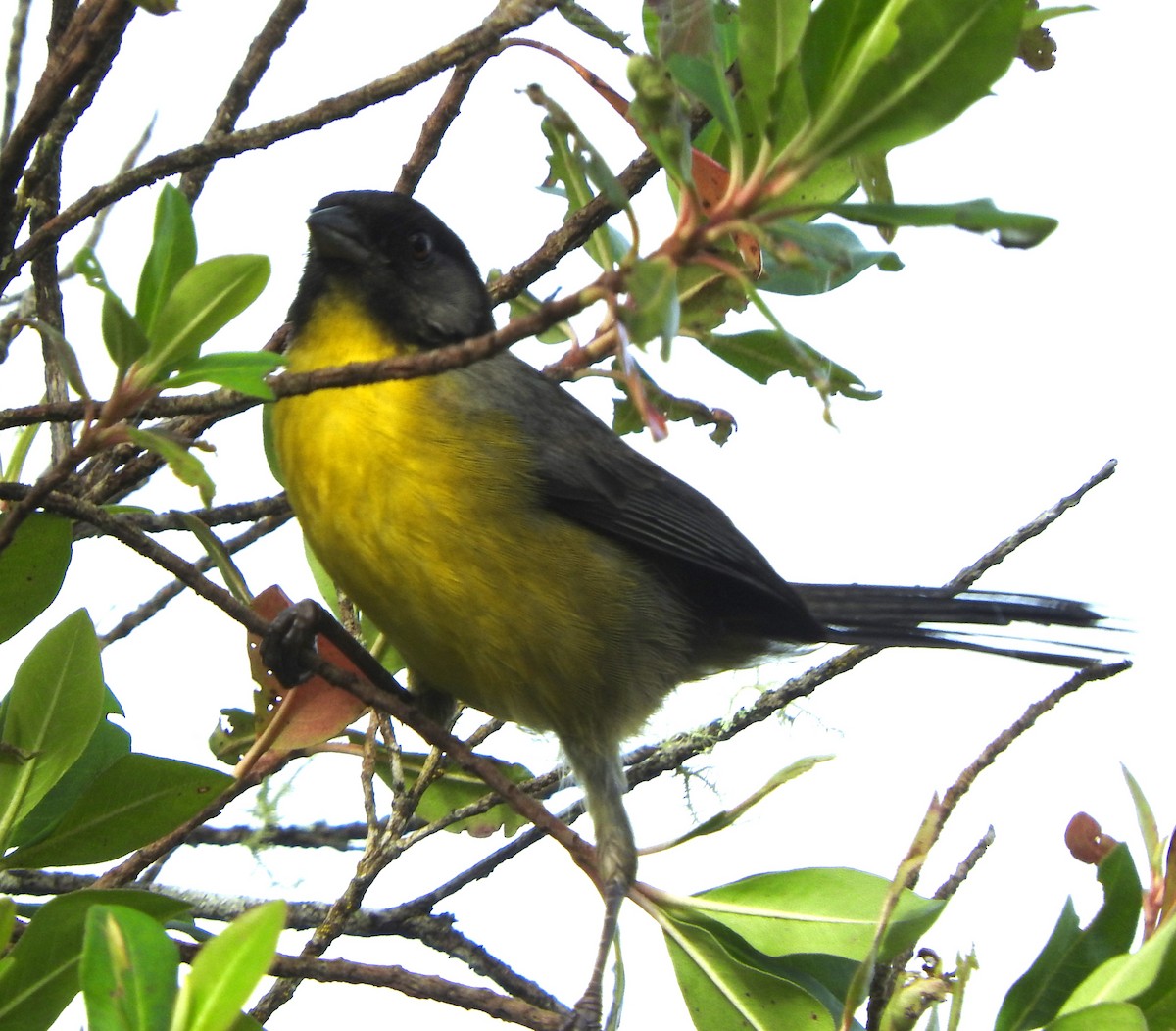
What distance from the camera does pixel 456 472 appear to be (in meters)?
3.52

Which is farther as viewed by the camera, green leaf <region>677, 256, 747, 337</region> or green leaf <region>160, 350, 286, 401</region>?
green leaf <region>677, 256, 747, 337</region>

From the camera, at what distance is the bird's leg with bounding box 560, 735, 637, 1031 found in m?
2.96

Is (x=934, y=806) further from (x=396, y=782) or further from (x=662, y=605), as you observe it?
(x=662, y=605)

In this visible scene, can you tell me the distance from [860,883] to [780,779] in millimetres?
268

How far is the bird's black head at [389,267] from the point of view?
3811 millimetres

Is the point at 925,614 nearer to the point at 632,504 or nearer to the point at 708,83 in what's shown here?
the point at 632,504

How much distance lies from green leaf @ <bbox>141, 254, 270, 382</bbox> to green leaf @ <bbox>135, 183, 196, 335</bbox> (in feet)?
0.07

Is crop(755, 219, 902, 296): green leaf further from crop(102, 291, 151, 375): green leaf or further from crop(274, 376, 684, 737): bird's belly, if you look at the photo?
crop(274, 376, 684, 737): bird's belly

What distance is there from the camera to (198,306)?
2.12 metres

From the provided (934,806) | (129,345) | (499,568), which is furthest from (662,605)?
(129,345)

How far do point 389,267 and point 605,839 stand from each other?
1645 millimetres

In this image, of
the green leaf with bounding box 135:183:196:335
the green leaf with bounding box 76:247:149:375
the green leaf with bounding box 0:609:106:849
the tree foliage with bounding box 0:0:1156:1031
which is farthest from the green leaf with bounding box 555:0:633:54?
the green leaf with bounding box 0:609:106:849

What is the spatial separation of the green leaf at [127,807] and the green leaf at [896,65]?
1.40 meters

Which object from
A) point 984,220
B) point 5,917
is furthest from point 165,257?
point 984,220
